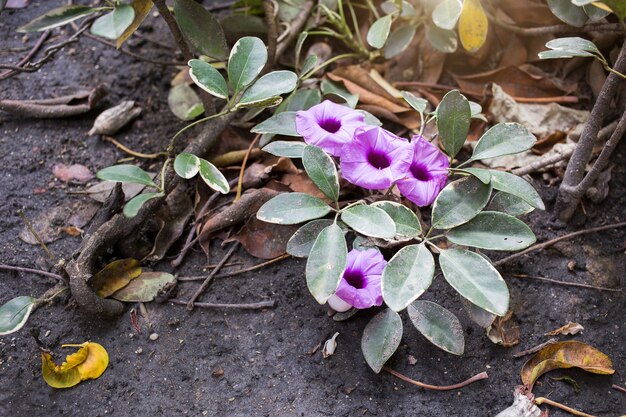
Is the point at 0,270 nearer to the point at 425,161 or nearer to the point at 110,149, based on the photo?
the point at 110,149

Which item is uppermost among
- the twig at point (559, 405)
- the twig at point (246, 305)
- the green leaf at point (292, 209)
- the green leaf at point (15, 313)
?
the green leaf at point (292, 209)

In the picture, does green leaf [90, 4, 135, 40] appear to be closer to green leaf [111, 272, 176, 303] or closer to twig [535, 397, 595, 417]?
green leaf [111, 272, 176, 303]

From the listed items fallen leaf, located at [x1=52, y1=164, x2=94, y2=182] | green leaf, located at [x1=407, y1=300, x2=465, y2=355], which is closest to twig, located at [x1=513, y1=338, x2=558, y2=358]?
green leaf, located at [x1=407, y1=300, x2=465, y2=355]

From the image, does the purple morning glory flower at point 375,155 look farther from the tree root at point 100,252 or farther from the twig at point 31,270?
the twig at point 31,270

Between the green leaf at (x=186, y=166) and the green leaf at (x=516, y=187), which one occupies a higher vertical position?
the green leaf at (x=186, y=166)

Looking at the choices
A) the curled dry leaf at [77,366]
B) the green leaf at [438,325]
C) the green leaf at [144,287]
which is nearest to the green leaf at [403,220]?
the green leaf at [438,325]
